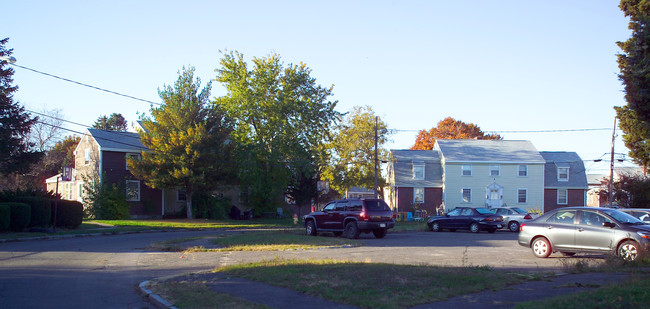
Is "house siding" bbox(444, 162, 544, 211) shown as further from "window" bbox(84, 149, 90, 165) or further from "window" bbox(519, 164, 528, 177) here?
"window" bbox(84, 149, 90, 165)

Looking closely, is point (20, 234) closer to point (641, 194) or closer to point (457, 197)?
point (457, 197)

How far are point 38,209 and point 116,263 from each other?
13.5 metres

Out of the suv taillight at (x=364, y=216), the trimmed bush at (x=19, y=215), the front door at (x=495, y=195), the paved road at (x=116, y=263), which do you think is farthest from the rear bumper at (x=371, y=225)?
the front door at (x=495, y=195)

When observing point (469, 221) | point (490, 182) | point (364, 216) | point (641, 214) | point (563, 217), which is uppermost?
point (490, 182)

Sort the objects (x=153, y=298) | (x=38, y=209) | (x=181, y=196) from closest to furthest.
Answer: (x=153, y=298)
(x=38, y=209)
(x=181, y=196)

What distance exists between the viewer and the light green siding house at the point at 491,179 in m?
50.0

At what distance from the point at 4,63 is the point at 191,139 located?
1228cm

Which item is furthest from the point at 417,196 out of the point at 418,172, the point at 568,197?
the point at 568,197

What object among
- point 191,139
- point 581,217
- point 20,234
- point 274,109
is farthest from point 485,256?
point 274,109

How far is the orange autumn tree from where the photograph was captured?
7261cm

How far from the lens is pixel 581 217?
14.3 m

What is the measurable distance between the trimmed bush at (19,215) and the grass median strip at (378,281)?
1676 cm

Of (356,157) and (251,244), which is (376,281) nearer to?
(251,244)

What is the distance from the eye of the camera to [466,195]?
50.1m
